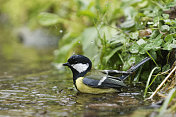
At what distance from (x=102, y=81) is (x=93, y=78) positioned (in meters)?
0.12

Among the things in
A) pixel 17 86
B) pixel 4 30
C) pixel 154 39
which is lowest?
pixel 17 86

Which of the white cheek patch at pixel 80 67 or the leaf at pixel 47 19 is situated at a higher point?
the leaf at pixel 47 19

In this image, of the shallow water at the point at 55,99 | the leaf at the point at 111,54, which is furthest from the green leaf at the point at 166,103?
the leaf at the point at 111,54

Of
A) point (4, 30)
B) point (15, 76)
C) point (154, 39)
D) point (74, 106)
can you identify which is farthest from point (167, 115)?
point (4, 30)

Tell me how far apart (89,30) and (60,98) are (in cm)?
243

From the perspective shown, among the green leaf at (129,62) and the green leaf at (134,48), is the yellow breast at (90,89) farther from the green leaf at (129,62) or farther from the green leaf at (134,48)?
the green leaf at (134,48)

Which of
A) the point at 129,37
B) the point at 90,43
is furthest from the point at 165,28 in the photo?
the point at 90,43

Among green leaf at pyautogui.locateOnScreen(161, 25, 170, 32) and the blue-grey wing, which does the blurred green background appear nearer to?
green leaf at pyautogui.locateOnScreen(161, 25, 170, 32)

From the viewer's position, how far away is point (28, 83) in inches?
164

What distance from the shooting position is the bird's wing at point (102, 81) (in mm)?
3393

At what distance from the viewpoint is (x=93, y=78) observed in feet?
11.3

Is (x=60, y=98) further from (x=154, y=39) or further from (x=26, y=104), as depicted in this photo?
(x=154, y=39)

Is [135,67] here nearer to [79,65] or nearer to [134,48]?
[134,48]

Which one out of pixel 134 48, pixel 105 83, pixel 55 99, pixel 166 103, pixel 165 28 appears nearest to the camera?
pixel 166 103
